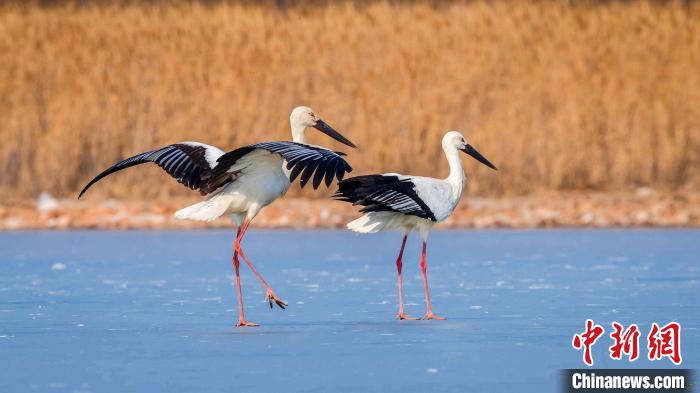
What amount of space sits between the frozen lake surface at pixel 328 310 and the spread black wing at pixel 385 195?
28.9 inches

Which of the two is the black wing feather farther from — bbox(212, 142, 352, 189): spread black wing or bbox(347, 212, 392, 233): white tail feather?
bbox(347, 212, 392, 233): white tail feather

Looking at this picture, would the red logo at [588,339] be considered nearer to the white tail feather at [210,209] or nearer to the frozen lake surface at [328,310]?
the frozen lake surface at [328,310]

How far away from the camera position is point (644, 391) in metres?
6.56

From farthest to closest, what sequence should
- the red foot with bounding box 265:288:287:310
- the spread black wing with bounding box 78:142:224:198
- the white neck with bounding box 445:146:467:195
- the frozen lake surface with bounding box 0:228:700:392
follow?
the white neck with bounding box 445:146:467:195
the spread black wing with bounding box 78:142:224:198
the red foot with bounding box 265:288:287:310
the frozen lake surface with bounding box 0:228:700:392

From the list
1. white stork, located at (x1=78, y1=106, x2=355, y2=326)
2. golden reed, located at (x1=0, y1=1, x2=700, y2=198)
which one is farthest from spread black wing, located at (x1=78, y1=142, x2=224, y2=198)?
golden reed, located at (x1=0, y1=1, x2=700, y2=198)

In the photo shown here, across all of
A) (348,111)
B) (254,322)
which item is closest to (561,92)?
(348,111)

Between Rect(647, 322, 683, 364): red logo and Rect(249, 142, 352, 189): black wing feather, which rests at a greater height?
Rect(249, 142, 352, 189): black wing feather

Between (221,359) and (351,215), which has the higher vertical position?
(351,215)

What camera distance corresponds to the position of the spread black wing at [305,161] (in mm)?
8344

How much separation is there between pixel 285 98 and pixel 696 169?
208 inches

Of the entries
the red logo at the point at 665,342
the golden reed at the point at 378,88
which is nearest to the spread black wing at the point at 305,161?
the red logo at the point at 665,342

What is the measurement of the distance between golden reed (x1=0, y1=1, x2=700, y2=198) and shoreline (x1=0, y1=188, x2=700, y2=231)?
0.19 m

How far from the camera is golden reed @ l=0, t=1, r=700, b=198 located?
56.7ft

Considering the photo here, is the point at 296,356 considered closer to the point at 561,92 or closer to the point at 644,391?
the point at 644,391
